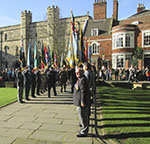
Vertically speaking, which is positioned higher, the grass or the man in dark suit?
the man in dark suit

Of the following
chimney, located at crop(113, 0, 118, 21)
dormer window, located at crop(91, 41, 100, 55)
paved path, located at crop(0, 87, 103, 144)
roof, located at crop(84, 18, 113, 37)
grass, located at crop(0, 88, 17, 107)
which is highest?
chimney, located at crop(113, 0, 118, 21)

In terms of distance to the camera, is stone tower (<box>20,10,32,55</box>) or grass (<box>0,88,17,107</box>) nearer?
grass (<box>0,88,17,107</box>)

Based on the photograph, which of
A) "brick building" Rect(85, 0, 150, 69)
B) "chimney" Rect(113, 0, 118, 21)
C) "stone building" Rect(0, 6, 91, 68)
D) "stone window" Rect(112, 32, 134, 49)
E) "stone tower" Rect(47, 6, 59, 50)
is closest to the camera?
"brick building" Rect(85, 0, 150, 69)

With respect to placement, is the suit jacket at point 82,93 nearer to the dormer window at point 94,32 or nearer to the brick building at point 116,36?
the brick building at point 116,36

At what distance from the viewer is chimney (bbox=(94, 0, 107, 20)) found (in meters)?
32.8

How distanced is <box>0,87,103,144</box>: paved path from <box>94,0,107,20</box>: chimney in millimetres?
28928

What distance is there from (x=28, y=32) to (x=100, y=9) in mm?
23089

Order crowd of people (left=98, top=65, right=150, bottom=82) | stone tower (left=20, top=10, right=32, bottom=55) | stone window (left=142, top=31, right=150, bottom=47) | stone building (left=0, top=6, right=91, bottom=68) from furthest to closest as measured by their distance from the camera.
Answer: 1. stone tower (left=20, top=10, right=32, bottom=55)
2. stone building (left=0, top=6, right=91, bottom=68)
3. stone window (left=142, top=31, right=150, bottom=47)
4. crowd of people (left=98, top=65, right=150, bottom=82)

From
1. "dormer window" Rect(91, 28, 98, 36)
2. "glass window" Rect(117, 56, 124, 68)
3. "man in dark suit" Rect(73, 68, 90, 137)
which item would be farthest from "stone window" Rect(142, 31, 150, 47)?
"man in dark suit" Rect(73, 68, 90, 137)

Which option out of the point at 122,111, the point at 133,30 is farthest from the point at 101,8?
the point at 122,111

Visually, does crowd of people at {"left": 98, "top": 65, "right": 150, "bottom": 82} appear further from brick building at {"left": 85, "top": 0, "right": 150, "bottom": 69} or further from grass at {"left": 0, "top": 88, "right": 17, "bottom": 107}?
grass at {"left": 0, "top": 88, "right": 17, "bottom": 107}

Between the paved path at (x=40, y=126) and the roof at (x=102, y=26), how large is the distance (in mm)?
25732

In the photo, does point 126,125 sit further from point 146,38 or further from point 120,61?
point 146,38

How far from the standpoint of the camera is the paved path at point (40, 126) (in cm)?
442
